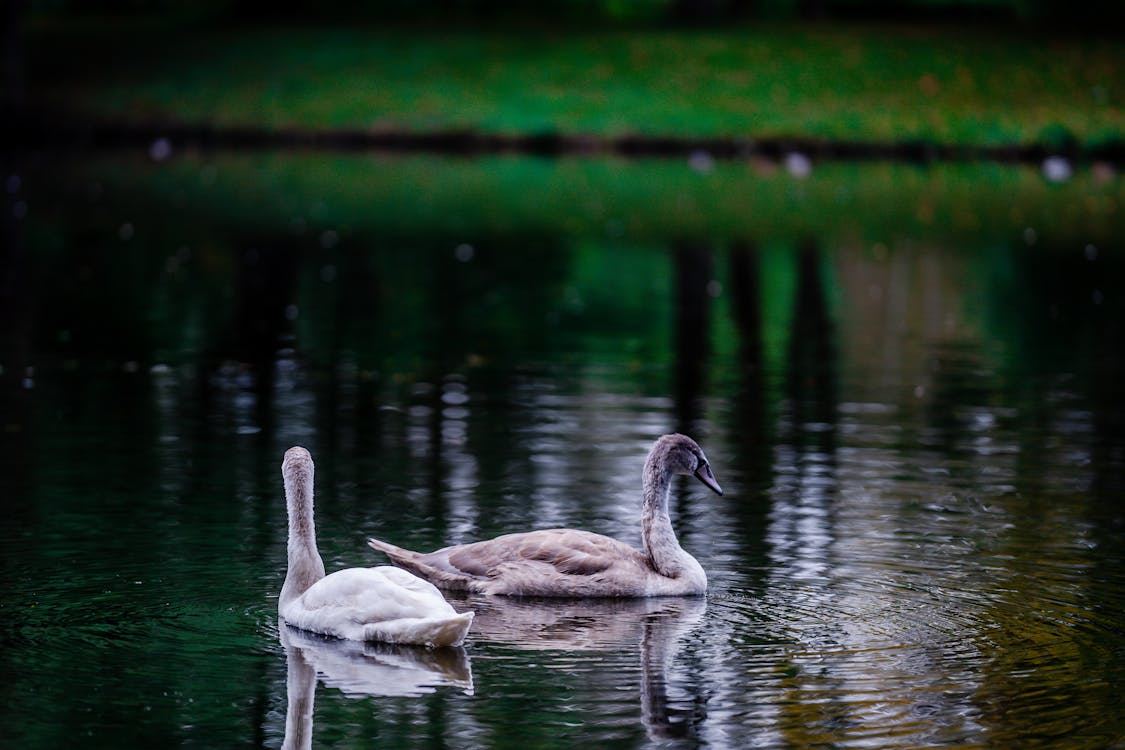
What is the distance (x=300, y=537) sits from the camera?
1042 cm

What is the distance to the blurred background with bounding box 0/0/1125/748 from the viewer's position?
9445mm

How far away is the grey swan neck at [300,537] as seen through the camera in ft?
34.1

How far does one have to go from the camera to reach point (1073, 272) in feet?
98.8

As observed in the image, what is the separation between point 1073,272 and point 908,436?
14499 millimetres

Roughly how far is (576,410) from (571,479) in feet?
10.2

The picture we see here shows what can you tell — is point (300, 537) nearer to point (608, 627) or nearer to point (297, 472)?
point (297, 472)

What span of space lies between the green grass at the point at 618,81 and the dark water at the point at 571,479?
20.8 m

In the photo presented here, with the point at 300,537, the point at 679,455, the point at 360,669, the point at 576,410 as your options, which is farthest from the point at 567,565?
the point at 576,410

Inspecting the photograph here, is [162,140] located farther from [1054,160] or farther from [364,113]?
[1054,160]

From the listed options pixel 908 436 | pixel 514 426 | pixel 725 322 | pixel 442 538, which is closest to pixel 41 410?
pixel 514 426

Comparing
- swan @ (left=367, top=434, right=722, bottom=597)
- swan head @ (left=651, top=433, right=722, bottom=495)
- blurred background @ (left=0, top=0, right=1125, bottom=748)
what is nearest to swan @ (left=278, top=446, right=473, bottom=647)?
blurred background @ (left=0, top=0, right=1125, bottom=748)

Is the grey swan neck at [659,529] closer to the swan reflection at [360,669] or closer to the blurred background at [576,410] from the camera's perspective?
the blurred background at [576,410]

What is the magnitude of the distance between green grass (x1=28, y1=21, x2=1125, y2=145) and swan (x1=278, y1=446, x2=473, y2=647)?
42612 millimetres

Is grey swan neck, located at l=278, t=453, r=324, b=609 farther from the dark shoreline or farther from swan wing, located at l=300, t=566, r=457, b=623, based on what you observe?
the dark shoreline
